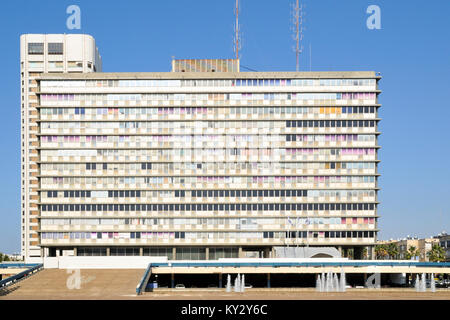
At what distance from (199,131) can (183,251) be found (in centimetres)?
2410

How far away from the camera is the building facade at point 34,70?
173 meters

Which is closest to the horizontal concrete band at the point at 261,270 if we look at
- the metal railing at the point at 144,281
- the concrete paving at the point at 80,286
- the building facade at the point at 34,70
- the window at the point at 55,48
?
the metal railing at the point at 144,281

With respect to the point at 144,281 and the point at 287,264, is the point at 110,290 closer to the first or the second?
the point at 144,281

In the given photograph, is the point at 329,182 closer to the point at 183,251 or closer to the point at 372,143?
the point at 372,143

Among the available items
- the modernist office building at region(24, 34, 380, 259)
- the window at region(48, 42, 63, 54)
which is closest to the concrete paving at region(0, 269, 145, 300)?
the modernist office building at region(24, 34, 380, 259)

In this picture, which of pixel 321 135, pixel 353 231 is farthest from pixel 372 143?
pixel 353 231

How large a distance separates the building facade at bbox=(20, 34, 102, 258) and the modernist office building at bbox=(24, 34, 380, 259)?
56928 mm

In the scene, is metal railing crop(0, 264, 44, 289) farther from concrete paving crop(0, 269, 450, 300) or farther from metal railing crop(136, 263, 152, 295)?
metal railing crop(136, 263, 152, 295)

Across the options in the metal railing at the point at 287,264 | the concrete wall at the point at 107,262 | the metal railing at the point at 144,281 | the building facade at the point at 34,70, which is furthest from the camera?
the building facade at the point at 34,70

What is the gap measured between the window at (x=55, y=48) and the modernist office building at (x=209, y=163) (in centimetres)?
5888

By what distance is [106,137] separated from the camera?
389ft

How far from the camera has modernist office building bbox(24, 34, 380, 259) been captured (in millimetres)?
117812

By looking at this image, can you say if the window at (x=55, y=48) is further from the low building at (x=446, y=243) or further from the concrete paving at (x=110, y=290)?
the low building at (x=446, y=243)

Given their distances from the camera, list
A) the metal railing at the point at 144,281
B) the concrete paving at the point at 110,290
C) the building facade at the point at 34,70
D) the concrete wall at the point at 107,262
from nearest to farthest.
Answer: the concrete paving at the point at 110,290 < the metal railing at the point at 144,281 < the concrete wall at the point at 107,262 < the building facade at the point at 34,70
